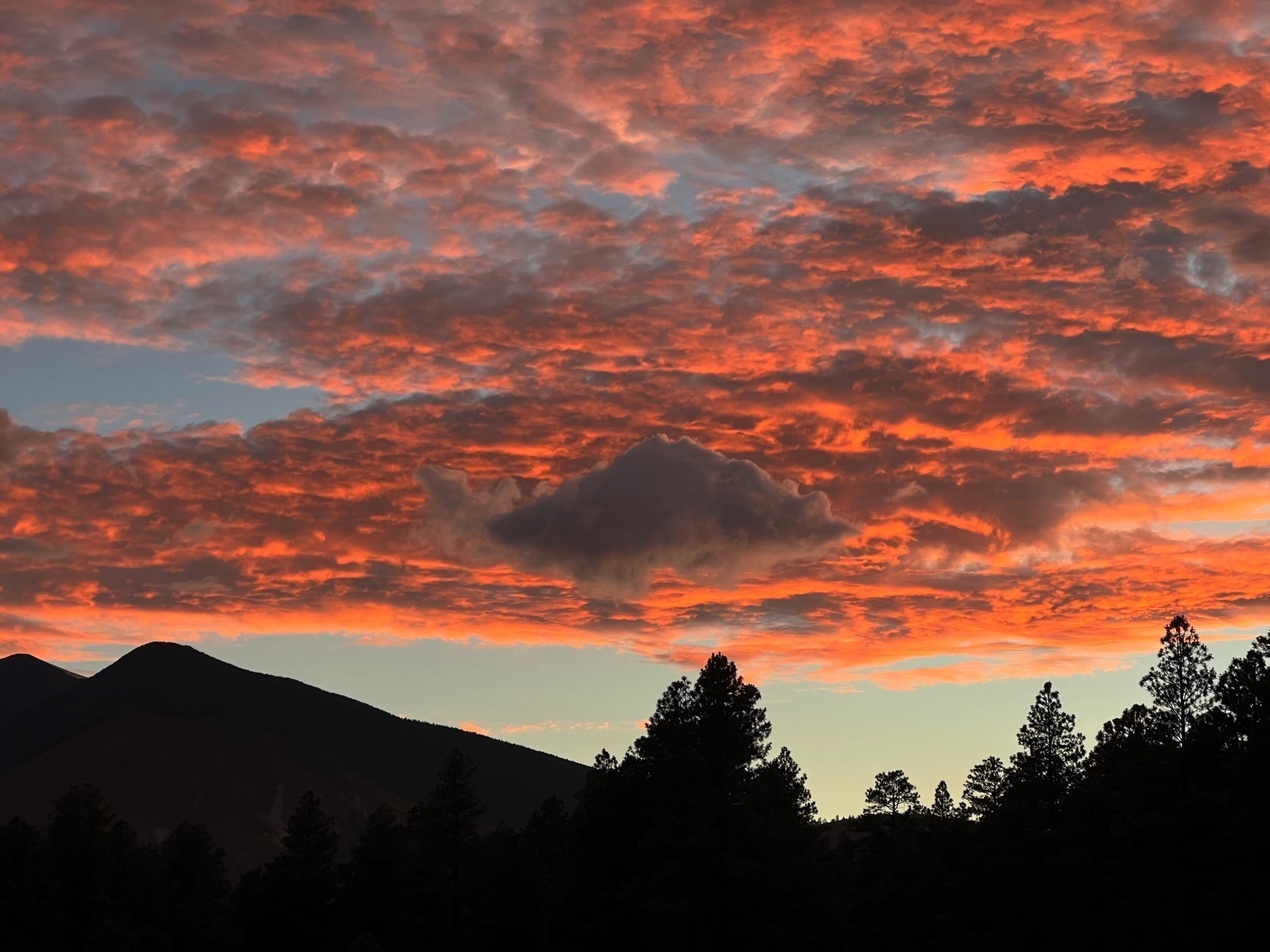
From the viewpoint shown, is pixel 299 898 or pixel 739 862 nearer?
pixel 739 862

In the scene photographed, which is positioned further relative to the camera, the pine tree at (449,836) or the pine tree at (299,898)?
the pine tree at (299,898)

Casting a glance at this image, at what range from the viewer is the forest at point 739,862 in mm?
44438

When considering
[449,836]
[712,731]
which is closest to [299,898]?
[449,836]

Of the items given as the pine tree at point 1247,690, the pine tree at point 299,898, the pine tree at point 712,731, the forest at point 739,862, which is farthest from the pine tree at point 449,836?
the pine tree at point 1247,690

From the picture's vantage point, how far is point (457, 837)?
79.0 m

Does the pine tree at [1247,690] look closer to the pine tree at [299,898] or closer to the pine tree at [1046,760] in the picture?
the pine tree at [1046,760]

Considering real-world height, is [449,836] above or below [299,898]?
above

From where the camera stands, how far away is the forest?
1750 inches

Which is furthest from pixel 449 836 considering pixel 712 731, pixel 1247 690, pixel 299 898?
pixel 1247 690

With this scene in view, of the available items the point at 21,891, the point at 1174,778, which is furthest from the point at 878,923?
the point at 21,891

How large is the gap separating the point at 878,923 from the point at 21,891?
44.1m

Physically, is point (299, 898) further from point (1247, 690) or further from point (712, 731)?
point (1247, 690)

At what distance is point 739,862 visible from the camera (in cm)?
5156

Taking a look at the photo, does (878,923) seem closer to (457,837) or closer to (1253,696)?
(457,837)
